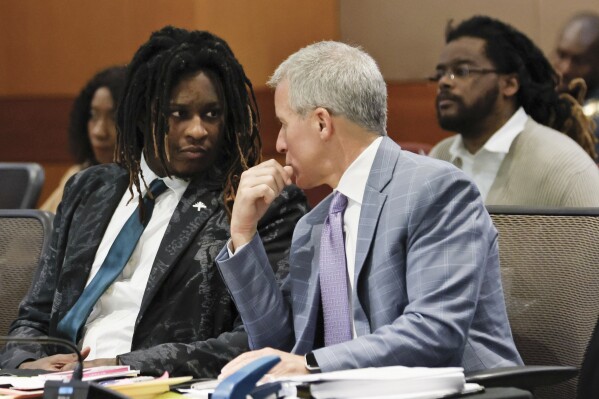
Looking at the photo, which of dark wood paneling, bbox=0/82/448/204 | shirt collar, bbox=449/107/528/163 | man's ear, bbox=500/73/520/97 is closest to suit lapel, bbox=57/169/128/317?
shirt collar, bbox=449/107/528/163

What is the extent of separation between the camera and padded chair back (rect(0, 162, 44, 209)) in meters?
3.61

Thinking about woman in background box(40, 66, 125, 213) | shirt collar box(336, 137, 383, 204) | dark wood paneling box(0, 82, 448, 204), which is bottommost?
dark wood paneling box(0, 82, 448, 204)

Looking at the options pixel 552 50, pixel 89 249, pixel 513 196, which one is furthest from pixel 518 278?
pixel 552 50

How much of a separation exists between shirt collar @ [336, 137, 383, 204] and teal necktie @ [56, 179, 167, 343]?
0.68m

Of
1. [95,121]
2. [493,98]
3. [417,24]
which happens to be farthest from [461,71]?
[95,121]

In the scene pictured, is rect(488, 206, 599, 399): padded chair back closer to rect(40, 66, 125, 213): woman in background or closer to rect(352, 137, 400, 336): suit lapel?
rect(352, 137, 400, 336): suit lapel

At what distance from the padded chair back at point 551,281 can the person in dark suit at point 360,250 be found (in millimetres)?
263

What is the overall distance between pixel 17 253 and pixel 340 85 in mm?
1102

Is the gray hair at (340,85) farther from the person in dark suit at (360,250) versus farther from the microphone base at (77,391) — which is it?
the microphone base at (77,391)

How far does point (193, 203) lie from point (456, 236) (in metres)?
0.85

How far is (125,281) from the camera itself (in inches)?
106

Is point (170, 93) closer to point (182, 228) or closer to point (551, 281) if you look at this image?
point (182, 228)

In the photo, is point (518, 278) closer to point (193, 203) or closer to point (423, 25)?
point (193, 203)

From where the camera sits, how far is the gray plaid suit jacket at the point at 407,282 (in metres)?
1.98
